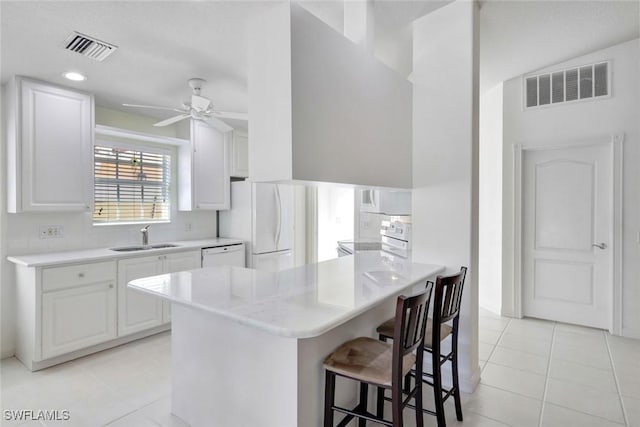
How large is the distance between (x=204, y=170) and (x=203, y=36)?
2.22 meters

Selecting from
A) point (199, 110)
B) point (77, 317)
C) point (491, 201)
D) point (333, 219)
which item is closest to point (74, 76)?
point (199, 110)

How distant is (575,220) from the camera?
3.76 metres

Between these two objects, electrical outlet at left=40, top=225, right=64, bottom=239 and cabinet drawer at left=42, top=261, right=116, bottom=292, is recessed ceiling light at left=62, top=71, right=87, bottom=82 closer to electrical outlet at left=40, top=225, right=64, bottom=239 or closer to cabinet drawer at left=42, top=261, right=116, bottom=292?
electrical outlet at left=40, top=225, right=64, bottom=239

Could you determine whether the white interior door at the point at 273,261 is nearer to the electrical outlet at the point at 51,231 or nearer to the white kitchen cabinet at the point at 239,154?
the white kitchen cabinet at the point at 239,154

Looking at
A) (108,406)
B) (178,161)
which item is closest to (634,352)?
(108,406)

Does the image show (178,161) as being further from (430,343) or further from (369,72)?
(430,343)

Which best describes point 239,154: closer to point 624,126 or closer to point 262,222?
point 262,222

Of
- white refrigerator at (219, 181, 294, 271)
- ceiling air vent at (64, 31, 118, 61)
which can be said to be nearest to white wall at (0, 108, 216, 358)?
white refrigerator at (219, 181, 294, 271)

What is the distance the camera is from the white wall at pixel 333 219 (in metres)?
5.72

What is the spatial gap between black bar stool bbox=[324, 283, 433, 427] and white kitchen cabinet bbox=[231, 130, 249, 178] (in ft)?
11.7

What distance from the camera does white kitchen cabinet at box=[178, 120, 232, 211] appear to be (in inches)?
172

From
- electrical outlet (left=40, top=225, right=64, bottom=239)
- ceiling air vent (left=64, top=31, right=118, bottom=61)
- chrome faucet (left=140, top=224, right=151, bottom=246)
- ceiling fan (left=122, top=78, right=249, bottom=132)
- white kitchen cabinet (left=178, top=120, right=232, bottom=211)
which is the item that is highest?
ceiling air vent (left=64, top=31, right=118, bottom=61)

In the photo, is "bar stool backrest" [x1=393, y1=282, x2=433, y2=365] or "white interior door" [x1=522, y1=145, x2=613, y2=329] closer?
"bar stool backrest" [x1=393, y1=282, x2=433, y2=365]

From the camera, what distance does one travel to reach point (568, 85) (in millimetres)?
3689
